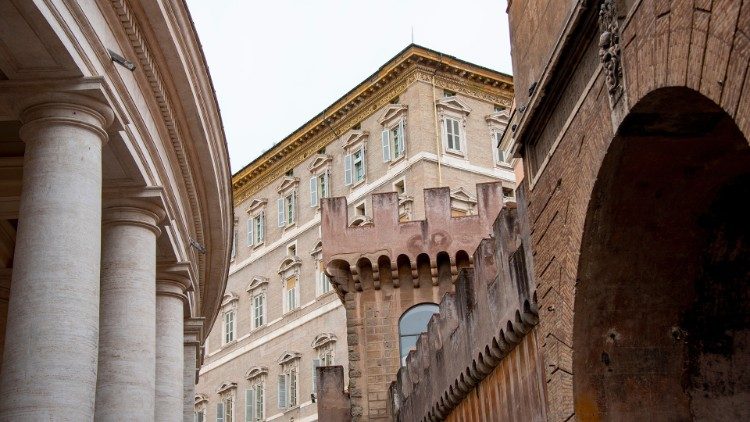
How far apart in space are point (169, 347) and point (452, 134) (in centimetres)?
3214

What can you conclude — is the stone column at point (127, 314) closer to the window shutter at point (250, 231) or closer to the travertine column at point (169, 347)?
the travertine column at point (169, 347)

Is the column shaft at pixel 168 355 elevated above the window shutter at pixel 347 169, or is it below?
below

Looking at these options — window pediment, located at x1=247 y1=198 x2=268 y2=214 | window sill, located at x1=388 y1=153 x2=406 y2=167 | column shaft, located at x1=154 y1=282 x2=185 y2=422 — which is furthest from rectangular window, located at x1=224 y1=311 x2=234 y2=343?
column shaft, located at x1=154 y1=282 x2=185 y2=422

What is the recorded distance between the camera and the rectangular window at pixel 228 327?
6247 centimetres

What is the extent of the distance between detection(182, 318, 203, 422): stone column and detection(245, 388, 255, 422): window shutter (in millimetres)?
31333

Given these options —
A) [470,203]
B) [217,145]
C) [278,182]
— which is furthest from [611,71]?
[278,182]

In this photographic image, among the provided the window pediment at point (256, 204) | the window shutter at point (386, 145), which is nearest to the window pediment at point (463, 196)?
the window shutter at point (386, 145)

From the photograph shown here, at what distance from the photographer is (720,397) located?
12.5 metres

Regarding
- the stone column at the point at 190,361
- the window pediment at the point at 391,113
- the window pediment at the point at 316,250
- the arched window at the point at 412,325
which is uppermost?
the window pediment at the point at 391,113

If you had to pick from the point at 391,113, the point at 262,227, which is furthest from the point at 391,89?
the point at 262,227

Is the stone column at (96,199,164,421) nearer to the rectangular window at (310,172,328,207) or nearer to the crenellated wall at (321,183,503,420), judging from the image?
the crenellated wall at (321,183,503,420)

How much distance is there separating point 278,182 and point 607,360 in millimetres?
48485

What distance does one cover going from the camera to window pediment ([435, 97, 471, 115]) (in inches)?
2069

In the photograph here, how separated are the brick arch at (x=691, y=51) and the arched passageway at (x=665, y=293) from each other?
4.05ft
